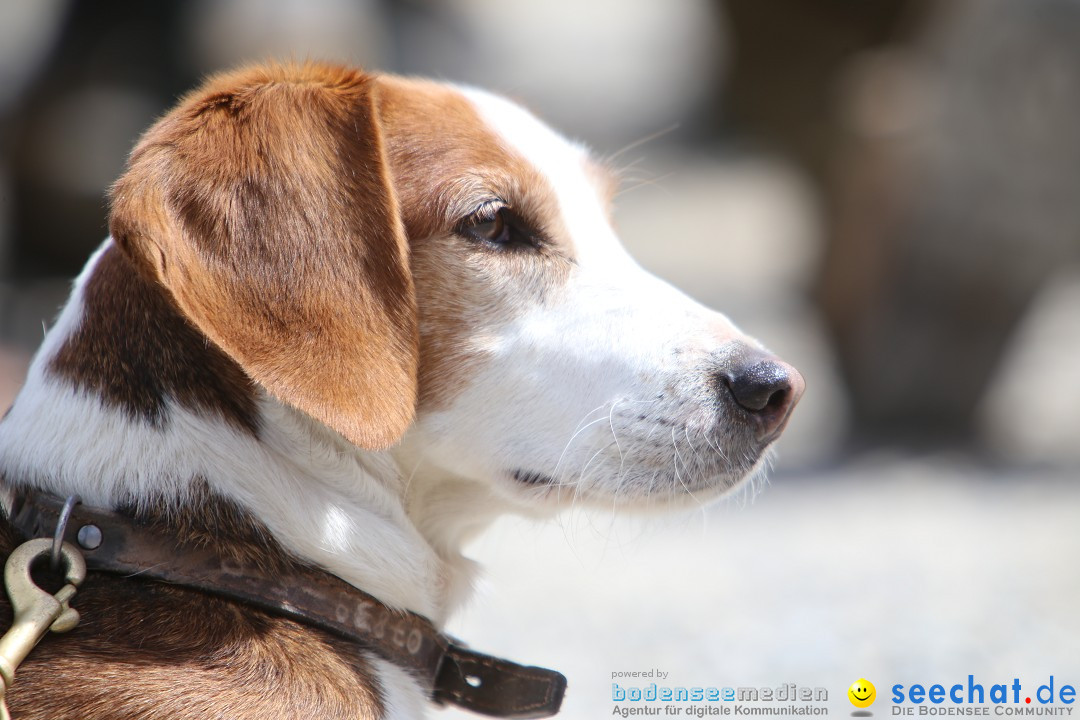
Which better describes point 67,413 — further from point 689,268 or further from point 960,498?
point 689,268

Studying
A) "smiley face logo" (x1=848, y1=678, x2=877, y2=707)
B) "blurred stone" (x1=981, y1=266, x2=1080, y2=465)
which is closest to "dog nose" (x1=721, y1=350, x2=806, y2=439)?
"smiley face logo" (x1=848, y1=678, x2=877, y2=707)

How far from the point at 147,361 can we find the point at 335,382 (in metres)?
0.33

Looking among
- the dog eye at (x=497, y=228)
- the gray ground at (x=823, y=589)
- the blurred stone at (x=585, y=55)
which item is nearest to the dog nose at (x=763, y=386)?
the dog eye at (x=497, y=228)

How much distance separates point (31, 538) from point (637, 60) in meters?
15.9

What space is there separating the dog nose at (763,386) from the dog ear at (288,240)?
0.61m

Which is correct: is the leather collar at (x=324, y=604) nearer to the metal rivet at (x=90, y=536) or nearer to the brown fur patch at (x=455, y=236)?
the metal rivet at (x=90, y=536)

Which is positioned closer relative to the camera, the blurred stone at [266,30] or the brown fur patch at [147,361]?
the brown fur patch at [147,361]

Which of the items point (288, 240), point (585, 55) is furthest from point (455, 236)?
point (585, 55)

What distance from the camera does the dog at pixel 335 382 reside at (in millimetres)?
1818

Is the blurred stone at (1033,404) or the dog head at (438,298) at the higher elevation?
the blurred stone at (1033,404)

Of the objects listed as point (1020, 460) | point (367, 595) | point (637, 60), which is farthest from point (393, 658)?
point (637, 60)

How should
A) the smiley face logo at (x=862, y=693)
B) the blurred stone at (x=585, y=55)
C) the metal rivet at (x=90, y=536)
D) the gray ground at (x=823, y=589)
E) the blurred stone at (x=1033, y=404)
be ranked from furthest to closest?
the blurred stone at (x=585, y=55) < the blurred stone at (x=1033, y=404) < the gray ground at (x=823, y=589) < the smiley face logo at (x=862, y=693) < the metal rivet at (x=90, y=536)

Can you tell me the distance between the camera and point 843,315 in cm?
602

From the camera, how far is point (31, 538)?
5.99ft
